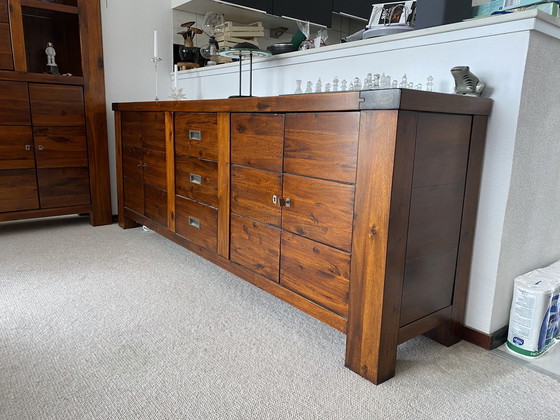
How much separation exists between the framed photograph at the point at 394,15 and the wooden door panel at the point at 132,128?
1439 mm

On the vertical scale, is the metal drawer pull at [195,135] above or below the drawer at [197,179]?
above

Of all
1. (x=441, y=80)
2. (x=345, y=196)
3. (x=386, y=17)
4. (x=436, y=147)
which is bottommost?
(x=345, y=196)

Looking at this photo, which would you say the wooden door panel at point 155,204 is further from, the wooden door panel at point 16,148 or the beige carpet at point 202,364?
the wooden door panel at point 16,148

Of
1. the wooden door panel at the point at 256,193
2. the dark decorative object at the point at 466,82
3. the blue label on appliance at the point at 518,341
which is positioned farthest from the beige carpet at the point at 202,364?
the dark decorative object at the point at 466,82

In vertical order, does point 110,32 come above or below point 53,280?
above

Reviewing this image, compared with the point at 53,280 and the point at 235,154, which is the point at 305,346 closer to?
the point at 235,154

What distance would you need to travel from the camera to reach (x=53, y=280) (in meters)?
2.05

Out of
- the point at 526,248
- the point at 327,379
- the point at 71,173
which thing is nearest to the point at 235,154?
the point at 327,379

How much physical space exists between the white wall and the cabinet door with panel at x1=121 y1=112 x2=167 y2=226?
0.43m

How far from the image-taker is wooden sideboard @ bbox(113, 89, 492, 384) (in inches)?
49.1

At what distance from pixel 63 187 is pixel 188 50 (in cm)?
131

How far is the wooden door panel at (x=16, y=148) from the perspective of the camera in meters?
2.72

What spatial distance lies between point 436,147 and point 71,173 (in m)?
2.53

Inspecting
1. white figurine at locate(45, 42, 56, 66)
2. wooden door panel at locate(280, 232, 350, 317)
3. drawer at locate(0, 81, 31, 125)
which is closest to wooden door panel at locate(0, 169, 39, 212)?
drawer at locate(0, 81, 31, 125)
